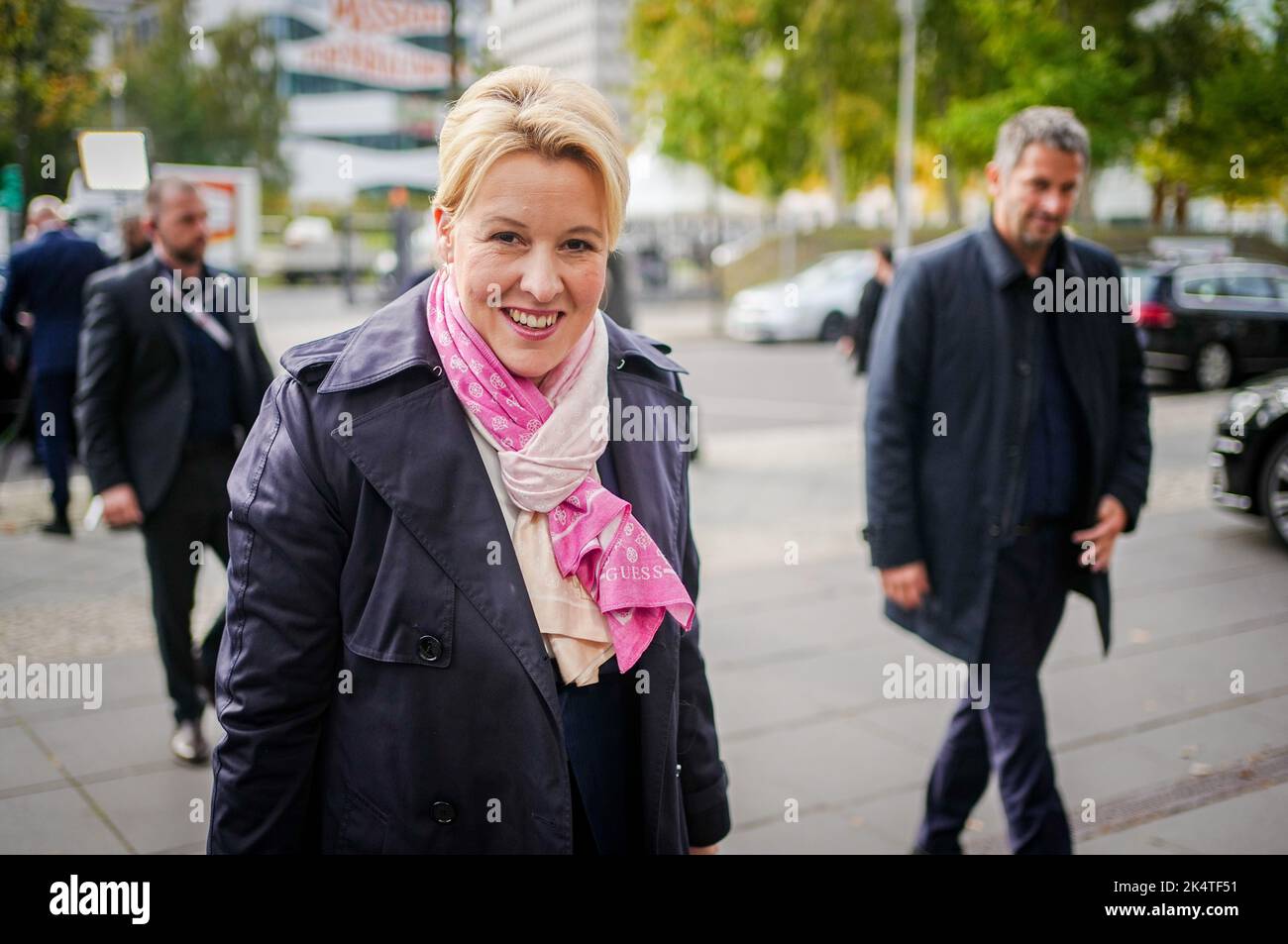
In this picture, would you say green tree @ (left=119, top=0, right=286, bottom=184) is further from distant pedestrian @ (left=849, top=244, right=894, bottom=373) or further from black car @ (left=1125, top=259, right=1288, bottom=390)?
black car @ (left=1125, top=259, right=1288, bottom=390)

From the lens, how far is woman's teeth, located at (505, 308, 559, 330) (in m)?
1.89

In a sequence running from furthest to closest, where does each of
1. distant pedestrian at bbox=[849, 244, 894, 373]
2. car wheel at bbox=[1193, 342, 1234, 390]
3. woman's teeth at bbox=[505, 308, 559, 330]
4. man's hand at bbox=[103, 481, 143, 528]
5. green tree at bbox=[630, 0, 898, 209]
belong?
green tree at bbox=[630, 0, 898, 209]
car wheel at bbox=[1193, 342, 1234, 390]
distant pedestrian at bbox=[849, 244, 894, 373]
man's hand at bbox=[103, 481, 143, 528]
woman's teeth at bbox=[505, 308, 559, 330]

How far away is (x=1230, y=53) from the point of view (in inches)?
151

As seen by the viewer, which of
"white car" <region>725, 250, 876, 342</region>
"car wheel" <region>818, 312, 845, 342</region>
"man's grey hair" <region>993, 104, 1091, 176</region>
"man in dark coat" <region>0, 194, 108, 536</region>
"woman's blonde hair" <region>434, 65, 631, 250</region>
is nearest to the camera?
"woman's blonde hair" <region>434, 65, 631, 250</region>

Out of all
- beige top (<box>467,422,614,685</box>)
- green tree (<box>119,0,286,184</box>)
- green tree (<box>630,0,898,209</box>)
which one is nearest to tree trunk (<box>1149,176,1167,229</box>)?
beige top (<box>467,422,614,685</box>)

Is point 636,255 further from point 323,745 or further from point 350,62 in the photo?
point 350,62

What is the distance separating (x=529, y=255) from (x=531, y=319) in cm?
10

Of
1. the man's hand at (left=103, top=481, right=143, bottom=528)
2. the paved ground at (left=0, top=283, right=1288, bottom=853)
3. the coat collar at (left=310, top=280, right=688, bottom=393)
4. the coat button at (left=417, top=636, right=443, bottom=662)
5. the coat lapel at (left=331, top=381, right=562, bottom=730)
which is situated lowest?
the paved ground at (left=0, top=283, right=1288, bottom=853)

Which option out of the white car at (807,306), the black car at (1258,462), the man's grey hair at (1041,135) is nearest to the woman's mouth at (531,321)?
the man's grey hair at (1041,135)

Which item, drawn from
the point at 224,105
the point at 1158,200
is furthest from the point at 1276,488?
the point at 224,105

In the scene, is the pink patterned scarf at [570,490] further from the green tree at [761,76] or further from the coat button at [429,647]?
the green tree at [761,76]
